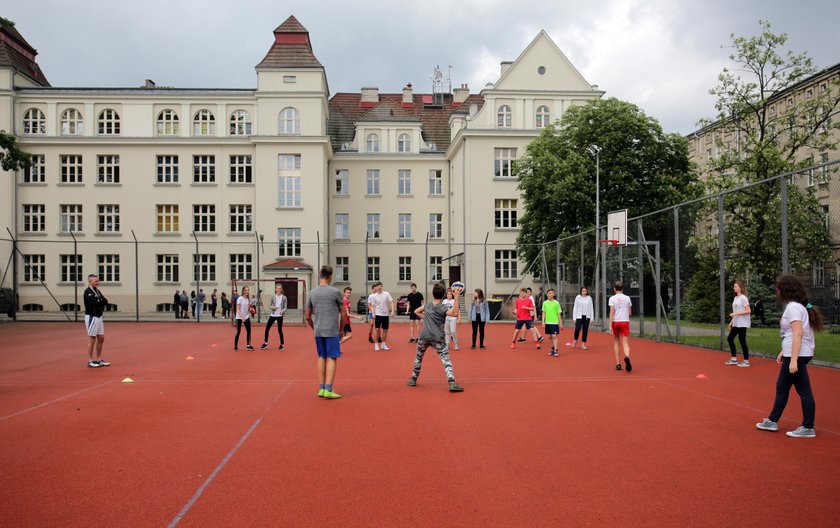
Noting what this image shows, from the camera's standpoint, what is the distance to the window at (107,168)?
4702cm

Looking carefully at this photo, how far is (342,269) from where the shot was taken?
5144 cm

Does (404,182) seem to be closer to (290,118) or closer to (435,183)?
(435,183)

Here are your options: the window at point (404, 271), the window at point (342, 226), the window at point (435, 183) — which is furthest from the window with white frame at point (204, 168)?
the window at point (435, 183)

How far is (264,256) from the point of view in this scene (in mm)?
45250

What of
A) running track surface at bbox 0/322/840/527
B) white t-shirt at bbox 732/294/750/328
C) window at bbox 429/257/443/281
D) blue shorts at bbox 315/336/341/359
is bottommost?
running track surface at bbox 0/322/840/527

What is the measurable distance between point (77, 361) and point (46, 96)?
3838 cm

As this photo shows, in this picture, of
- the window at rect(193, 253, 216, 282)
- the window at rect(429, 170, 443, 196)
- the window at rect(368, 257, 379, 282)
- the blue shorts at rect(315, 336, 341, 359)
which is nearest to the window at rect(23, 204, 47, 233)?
the window at rect(193, 253, 216, 282)

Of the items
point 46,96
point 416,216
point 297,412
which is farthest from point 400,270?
point 297,412

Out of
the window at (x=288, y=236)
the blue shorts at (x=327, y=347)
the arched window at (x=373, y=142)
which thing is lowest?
the blue shorts at (x=327, y=347)

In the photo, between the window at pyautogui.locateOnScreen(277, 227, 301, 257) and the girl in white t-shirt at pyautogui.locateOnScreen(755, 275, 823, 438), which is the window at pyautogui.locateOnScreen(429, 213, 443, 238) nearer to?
the window at pyautogui.locateOnScreen(277, 227, 301, 257)

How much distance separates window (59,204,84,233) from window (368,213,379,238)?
67.7 ft

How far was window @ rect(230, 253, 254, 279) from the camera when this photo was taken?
1816 inches

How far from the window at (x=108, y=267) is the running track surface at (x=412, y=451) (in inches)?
1363

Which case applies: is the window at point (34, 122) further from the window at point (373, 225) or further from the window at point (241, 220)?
the window at point (373, 225)
